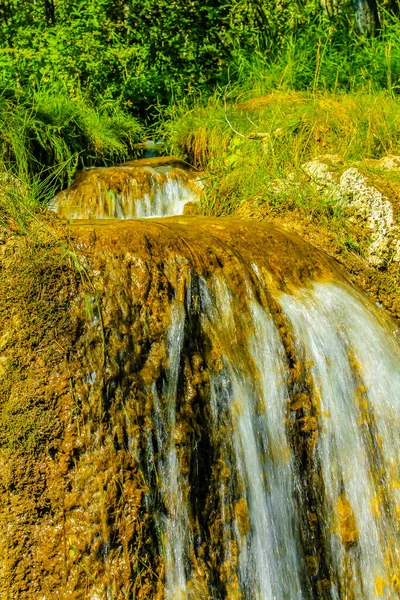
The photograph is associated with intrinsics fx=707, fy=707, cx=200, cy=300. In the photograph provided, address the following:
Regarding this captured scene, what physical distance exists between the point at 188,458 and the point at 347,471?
89 centimetres

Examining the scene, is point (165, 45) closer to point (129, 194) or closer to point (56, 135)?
point (56, 135)

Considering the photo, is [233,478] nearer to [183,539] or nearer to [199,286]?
[183,539]

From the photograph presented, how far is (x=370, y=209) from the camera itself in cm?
439

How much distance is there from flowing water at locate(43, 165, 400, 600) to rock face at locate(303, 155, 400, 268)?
2.71 feet

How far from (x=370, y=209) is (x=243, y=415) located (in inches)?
77.2

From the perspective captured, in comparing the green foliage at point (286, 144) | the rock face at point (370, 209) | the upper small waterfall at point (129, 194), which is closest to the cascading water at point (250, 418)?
the rock face at point (370, 209)

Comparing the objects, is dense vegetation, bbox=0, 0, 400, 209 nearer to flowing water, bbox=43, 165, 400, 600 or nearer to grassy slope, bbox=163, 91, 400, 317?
grassy slope, bbox=163, 91, 400, 317

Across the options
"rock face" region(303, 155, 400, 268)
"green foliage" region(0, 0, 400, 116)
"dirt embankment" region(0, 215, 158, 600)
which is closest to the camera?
"dirt embankment" region(0, 215, 158, 600)

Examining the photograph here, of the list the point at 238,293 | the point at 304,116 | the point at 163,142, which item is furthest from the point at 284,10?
the point at 238,293

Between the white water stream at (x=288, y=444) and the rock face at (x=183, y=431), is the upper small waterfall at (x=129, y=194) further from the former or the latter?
the white water stream at (x=288, y=444)

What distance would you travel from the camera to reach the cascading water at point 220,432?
2.62 m

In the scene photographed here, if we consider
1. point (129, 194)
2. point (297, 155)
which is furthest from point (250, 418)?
point (129, 194)

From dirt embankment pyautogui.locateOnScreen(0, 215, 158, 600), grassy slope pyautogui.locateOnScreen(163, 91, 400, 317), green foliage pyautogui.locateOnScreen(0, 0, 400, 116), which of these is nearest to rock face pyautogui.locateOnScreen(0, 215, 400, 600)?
dirt embankment pyautogui.locateOnScreen(0, 215, 158, 600)

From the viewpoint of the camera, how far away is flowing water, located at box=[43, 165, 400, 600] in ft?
8.98
